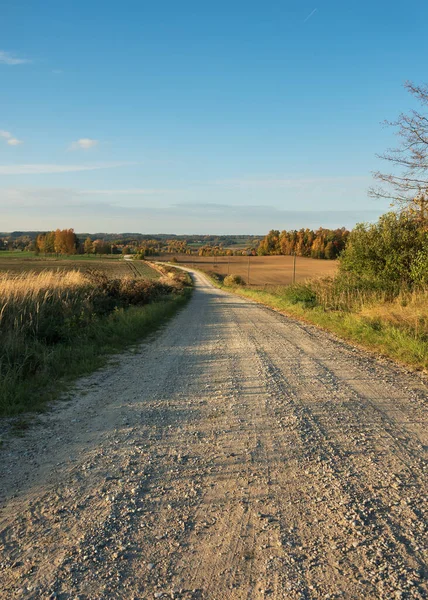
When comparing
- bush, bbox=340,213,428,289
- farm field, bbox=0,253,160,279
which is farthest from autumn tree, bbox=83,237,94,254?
bush, bbox=340,213,428,289

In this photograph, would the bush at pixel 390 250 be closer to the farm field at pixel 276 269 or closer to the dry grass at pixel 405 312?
the dry grass at pixel 405 312

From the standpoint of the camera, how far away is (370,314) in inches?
517

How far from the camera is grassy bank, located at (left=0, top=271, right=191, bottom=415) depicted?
6.55 meters

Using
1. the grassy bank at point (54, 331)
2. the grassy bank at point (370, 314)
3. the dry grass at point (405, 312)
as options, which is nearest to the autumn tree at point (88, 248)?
the grassy bank at point (370, 314)

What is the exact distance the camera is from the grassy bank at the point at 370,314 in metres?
9.25

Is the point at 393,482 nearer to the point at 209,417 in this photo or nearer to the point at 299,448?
the point at 299,448

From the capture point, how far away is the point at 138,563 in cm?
267

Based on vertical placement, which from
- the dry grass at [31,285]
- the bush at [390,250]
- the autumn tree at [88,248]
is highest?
the autumn tree at [88,248]

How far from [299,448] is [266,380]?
8.88 feet

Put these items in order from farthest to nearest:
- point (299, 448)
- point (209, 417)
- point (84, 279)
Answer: point (84, 279) → point (209, 417) → point (299, 448)

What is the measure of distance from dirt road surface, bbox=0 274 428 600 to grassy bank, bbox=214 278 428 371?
276 centimetres

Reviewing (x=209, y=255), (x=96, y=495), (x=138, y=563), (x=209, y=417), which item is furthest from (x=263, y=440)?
(x=209, y=255)

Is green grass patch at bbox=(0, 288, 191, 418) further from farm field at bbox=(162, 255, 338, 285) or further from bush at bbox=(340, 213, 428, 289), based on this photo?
farm field at bbox=(162, 255, 338, 285)

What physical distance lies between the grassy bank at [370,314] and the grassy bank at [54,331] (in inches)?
234
